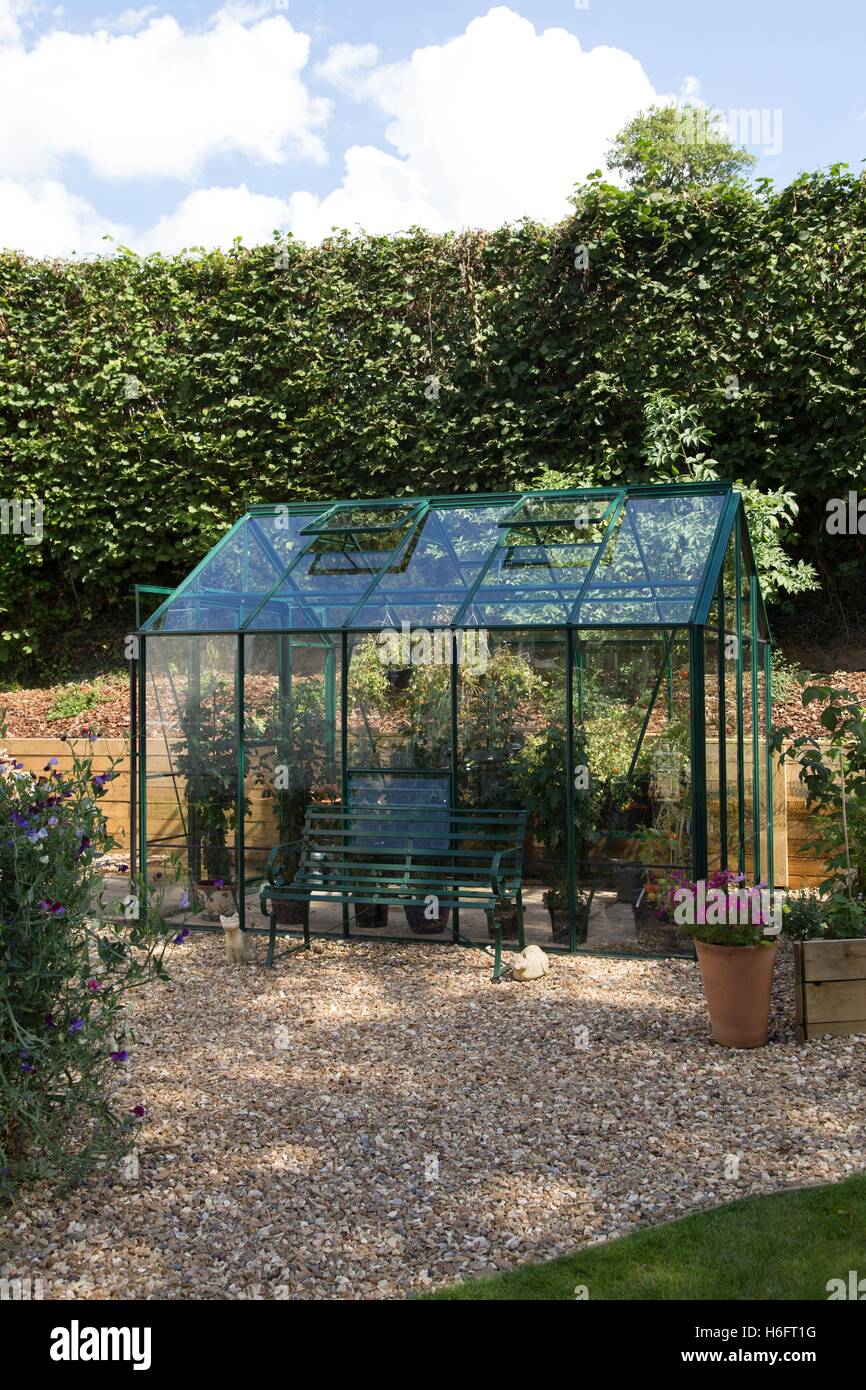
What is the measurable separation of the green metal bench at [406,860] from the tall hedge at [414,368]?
15.5ft

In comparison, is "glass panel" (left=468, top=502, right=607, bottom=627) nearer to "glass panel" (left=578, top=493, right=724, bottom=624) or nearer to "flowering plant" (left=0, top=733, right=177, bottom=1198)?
"glass panel" (left=578, top=493, right=724, bottom=624)

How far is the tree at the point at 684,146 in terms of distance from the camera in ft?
72.8

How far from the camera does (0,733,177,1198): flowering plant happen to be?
358cm

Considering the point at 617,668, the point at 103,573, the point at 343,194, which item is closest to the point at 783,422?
the point at 617,668

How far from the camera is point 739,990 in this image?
5250mm

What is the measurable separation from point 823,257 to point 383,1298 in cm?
1002

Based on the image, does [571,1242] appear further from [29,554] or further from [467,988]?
[29,554]

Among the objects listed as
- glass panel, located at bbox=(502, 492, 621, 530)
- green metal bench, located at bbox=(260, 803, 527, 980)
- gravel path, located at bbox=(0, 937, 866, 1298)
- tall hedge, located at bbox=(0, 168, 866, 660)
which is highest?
tall hedge, located at bbox=(0, 168, 866, 660)

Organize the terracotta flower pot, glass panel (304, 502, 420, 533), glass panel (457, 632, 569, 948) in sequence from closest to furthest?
the terracotta flower pot, glass panel (457, 632, 569, 948), glass panel (304, 502, 420, 533)

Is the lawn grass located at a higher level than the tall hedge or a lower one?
lower
